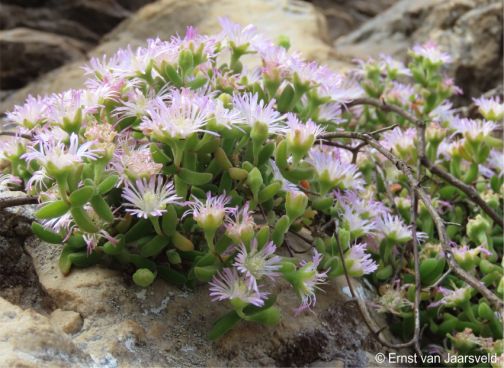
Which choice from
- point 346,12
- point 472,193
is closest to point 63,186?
point 472,193

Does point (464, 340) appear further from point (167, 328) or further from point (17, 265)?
point (17, 265)

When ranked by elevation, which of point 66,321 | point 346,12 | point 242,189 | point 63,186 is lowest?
point 346,12

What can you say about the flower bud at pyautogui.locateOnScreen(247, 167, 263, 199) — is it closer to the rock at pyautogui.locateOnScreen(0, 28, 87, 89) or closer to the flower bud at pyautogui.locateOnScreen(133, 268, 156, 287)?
the flower bud at pyautogui.locateOnScreen(133, 268, 156, 287)

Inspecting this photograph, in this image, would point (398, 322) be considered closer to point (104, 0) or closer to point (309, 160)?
point (309, 160)

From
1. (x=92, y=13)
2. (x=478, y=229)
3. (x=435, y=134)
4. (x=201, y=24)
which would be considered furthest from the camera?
(x=92, y=13)

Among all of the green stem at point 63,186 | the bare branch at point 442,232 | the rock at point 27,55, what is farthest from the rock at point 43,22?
the green stem at point 63,186

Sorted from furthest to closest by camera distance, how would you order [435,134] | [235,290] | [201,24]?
[201,24]
[435,134]
[235,290]

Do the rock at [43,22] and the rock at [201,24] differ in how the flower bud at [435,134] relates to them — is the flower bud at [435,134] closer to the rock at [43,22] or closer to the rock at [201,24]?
the rock at [201,24]
